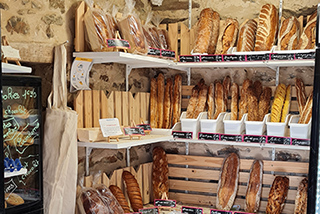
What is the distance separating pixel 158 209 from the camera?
3.26 meters

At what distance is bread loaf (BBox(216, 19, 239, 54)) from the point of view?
11.0 ft

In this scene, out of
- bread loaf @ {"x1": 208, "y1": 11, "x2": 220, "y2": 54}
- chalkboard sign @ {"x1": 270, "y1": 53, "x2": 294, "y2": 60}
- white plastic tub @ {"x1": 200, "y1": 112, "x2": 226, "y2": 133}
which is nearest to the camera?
chalkboard sign @ {"x1": 270, "y1": 53, "x2": 294, "y2": 60}

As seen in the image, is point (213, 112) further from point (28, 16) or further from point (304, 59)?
point (28, 16)

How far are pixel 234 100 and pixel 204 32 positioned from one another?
648 millimetres

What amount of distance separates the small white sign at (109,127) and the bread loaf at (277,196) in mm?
1349

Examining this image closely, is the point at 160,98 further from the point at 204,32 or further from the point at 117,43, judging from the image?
the point at 117,43

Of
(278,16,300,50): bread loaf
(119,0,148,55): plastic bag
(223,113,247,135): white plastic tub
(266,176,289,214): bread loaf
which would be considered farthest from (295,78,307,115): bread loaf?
(119,0,148,55): plastic bag

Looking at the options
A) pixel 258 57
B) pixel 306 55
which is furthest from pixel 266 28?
pixel 306 55

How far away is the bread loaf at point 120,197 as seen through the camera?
10.1ft

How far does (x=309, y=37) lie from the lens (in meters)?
3.00

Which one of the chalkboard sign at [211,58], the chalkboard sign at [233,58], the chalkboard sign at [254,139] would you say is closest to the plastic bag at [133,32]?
the chalkboard sign at [211,58]

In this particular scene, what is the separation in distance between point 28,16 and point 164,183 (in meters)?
1.94

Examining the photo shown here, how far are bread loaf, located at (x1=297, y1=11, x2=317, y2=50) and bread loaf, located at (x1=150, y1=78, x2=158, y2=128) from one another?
1.36 m

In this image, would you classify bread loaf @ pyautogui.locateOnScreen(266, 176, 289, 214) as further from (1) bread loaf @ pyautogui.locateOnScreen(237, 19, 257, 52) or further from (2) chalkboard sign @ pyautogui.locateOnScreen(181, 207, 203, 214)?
(1) bread loaf @ pyautogui.locateOnScreen(237, 19, 257, 52)
